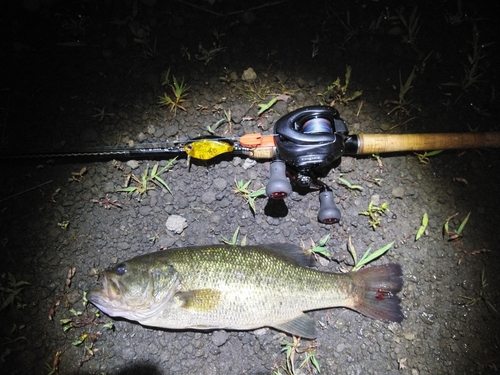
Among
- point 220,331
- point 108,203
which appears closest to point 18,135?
point 108,203

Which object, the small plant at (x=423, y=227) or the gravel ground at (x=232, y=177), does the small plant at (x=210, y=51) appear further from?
the small plant at (x=423, y=227)

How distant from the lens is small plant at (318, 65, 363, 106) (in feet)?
10.9

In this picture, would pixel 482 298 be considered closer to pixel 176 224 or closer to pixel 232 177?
pixel 232 177

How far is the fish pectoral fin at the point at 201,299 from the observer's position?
2.61 meters

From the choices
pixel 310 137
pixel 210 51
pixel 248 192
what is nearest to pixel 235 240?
pixel 248 192

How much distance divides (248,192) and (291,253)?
69 centimetres

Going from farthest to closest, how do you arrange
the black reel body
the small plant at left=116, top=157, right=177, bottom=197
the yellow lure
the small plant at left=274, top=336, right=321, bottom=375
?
the small plant at left=116, top=157, right=177, bottom=197 → the small plant at left=274, top=336, right=321, bottom=375 → the yellow lure → the black reel body

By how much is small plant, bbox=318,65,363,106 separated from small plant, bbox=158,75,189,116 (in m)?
1.31

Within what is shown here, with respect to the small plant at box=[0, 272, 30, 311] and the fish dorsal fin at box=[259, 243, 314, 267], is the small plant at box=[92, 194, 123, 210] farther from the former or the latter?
the fish dorsal fin at box=[259, 243, 314, 267]

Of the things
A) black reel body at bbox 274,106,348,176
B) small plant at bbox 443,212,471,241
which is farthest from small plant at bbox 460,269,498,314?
black reel body at bbox 274,106,348,176

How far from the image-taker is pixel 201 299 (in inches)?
103

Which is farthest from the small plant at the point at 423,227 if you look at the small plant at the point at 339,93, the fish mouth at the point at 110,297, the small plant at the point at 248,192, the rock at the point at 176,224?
the fish mouth at the point at 110,297

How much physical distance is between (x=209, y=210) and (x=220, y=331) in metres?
1.07

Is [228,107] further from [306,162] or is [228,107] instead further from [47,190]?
[47,190]
